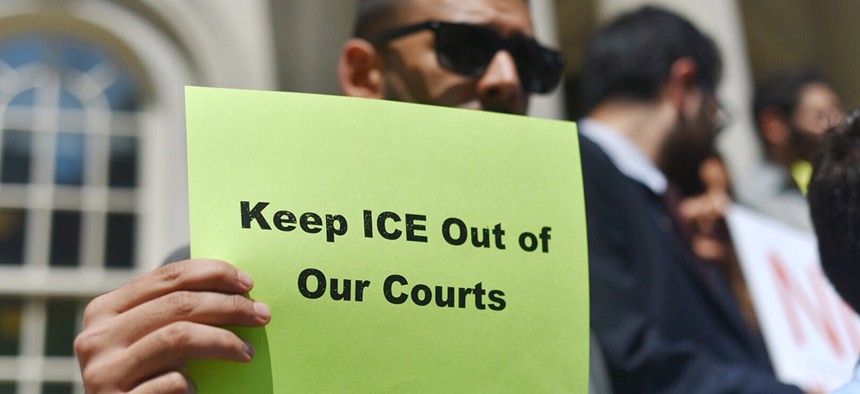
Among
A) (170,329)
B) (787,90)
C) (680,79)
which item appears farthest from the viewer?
(787,90)

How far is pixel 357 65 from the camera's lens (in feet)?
7.18

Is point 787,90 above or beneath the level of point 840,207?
above

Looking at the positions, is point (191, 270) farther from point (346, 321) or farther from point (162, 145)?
point (162, 145)

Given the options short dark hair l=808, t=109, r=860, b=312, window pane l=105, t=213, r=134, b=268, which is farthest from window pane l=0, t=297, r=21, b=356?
short dark hair l=808, t=109, r=860, b=312

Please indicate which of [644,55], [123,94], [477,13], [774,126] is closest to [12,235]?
[123,94]

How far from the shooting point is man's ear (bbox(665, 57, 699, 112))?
3.33 meters

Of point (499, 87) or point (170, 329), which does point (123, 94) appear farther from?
point (170, 329)

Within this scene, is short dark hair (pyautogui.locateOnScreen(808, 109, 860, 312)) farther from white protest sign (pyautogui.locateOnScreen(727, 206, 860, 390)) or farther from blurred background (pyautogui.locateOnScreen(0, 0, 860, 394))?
blurred background (pyautogui.locateOnScreen(0, 0, 860, 394))

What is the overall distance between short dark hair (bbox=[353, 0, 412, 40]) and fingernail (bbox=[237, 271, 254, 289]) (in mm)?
857

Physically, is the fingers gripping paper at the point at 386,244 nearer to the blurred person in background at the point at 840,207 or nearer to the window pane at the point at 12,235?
the blurred person in background at the point at 840,207

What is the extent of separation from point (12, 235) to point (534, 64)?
227 inches

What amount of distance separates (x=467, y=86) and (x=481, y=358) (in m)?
0.65

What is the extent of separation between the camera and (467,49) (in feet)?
6.59

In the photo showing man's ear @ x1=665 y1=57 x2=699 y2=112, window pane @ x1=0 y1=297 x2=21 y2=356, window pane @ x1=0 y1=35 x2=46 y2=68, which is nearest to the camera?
man's ear @ x1=665 y1=57 x2=699 y2=112
